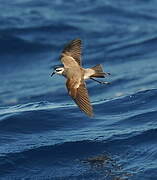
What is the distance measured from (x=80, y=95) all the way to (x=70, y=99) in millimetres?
5336

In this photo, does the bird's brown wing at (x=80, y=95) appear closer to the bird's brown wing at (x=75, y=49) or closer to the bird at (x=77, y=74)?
the bird at (x=77, y=74)

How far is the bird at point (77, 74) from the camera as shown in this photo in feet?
25.9

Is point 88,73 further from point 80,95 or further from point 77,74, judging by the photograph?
point 80,95

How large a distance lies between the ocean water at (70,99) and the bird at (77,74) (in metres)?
0.77

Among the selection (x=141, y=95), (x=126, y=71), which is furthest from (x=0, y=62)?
(x=141, y=95)

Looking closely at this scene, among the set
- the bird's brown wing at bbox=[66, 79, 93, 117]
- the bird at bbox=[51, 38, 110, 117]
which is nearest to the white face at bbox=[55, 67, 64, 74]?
the bird at bbox=[51, 38, 110, 117]

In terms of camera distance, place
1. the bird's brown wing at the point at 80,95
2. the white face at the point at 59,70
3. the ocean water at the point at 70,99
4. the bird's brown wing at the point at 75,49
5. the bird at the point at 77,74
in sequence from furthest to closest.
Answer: the bird's brown wing at the point at 75,49 → the white face at the point at 59,70 → the ocean water at the point at 70,99 → the bird at the point at 77,74 → the bird's brown wing at the point at 80,95

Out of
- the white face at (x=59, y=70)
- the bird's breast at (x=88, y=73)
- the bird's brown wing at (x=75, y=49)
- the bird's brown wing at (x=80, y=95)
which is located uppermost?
the bird's brown wing at (x=75, y=49)

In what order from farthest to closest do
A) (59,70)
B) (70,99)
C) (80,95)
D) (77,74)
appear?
(70,99) → (59,70) → (77,74) → (80,95)

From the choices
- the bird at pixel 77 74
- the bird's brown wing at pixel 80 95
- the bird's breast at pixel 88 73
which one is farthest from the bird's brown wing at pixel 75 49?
the bird's brown wing at pixel 80 95

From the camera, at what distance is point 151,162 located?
8.12 metres

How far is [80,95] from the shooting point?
7.98 meters

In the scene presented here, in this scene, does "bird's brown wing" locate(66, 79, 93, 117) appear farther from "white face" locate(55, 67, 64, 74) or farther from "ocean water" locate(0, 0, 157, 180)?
"ocean water" locate(0, 0, 157, 180)

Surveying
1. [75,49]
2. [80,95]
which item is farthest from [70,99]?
[80,95]
